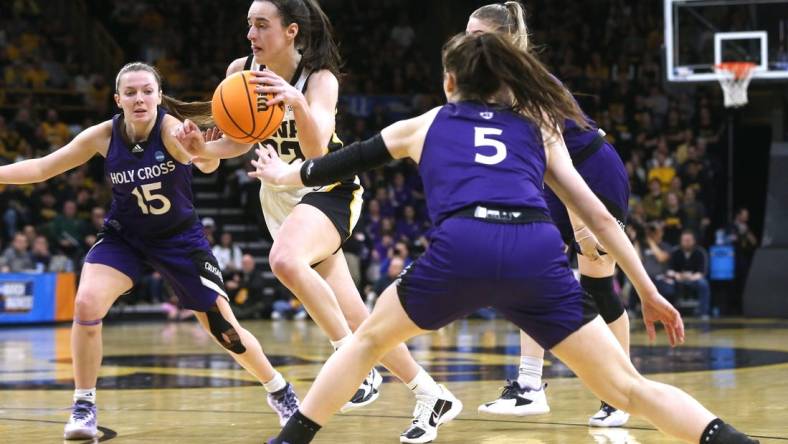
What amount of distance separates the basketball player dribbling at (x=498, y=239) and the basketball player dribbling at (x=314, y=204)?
3.82 feet

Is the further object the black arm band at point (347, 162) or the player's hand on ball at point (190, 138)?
the player's hand on ball at point (190, 138)

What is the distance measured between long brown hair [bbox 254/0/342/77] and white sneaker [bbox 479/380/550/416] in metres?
1.92

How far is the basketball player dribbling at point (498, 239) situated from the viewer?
4.05 m

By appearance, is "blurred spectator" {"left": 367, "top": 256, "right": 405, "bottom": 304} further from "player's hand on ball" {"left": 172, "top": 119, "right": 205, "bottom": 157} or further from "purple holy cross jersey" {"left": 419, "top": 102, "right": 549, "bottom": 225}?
"purple holy cross jersey" {"left": 419, "top": 102, "right": 549, "bottom": 225}

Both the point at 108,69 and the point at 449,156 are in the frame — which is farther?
the point at 108,69

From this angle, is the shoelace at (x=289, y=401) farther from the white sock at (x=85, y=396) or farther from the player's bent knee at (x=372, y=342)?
the player's bent knee at (x=372, y=342)

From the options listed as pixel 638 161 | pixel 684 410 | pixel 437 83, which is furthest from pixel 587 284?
pixel 437 83

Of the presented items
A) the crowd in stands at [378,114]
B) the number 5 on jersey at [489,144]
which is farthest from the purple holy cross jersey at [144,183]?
the crowd in stands at [378,114]

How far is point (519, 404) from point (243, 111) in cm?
220

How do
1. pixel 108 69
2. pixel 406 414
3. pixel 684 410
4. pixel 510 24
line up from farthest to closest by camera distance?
1. pixel 108 69
2. pixel 406 414
3. pixel 510 24
4. pixel 684 410

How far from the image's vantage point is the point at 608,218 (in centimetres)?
431

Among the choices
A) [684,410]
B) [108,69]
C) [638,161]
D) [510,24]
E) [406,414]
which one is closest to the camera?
[684,410]

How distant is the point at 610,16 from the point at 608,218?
20473 mm

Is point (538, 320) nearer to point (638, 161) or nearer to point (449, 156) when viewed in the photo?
point (449, 156)
